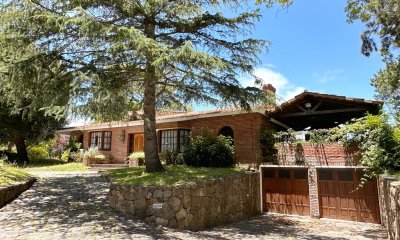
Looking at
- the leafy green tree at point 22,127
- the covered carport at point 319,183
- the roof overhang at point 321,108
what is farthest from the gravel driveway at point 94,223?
the leafy green tree at point 22,127

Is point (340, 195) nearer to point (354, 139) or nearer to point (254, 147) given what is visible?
point (354, 139)

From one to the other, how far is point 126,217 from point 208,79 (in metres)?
6.13

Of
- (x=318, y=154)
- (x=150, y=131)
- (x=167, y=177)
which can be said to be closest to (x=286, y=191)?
(x=318, y=154)

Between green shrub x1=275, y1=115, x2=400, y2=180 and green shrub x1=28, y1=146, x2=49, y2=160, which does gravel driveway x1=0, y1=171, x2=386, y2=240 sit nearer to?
green shrub x1=275, y1=115, x2=400, y2=180

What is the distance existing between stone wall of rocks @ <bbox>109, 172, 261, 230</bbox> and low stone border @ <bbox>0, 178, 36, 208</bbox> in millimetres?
3160

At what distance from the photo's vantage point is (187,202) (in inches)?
439

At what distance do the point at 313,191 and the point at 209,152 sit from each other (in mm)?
5573

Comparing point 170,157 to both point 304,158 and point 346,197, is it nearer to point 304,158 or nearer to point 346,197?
point 304,158

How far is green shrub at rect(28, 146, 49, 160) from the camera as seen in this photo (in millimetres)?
26834

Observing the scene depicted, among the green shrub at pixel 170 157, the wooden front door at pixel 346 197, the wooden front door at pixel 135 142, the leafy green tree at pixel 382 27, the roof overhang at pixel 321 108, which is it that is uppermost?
the leafy green tree at pixel 382 27

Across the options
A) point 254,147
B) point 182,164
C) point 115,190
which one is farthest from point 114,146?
point 115,190

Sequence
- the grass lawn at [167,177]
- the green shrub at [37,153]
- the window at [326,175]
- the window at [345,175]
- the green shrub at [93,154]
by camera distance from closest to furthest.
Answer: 1. the grass lawn at [167,177]
2. the window at [345,175]
3. the window at [326,175]
4. the green shrub at [93,154]
5. the green shrub at [37,153]

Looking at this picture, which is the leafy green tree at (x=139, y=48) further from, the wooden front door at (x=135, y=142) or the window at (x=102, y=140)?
the window at (x=102, y=140)

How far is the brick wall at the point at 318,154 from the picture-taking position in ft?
45.8
